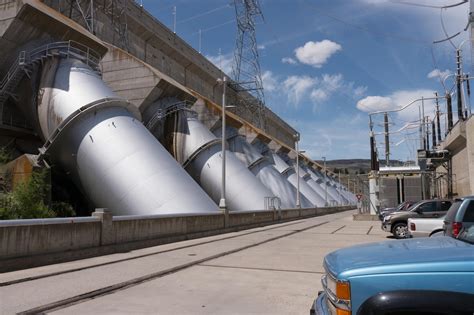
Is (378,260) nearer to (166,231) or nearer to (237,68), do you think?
(166,231)

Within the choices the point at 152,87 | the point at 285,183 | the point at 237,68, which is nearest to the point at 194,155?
the point at 152,87

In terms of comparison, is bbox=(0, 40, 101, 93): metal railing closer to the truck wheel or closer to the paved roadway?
the paved roadway

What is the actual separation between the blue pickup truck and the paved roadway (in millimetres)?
3545

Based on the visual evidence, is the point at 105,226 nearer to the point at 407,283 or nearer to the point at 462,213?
the point at 462,213

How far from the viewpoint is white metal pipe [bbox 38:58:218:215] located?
2303cm

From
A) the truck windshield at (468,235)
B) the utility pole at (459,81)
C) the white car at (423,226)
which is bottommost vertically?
the white car at (423,226)

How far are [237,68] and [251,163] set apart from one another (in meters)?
26.9

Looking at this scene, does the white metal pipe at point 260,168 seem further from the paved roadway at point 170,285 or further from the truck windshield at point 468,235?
the truck windshield at point 468,235

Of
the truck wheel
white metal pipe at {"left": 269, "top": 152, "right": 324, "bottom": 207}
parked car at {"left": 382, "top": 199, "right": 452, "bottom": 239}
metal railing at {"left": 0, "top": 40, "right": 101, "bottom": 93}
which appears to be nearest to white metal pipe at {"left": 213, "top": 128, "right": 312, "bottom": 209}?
white metal pipe at {"left": 269, "top": 152, "right": 324, "bottom": 207}

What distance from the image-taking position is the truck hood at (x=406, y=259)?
317 centimetres

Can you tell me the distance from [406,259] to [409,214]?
57.6 feet

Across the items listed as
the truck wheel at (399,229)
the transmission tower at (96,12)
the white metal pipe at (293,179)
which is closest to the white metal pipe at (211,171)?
the transmission tower at (96,12)

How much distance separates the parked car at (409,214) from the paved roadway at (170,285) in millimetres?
7514

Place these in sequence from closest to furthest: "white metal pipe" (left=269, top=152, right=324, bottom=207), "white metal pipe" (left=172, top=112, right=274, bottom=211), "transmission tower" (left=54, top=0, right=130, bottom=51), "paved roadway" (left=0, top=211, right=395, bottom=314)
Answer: "paved roadway" (left=0, top=211, right=395, bottom=314) < "white metal pipe" (left=172, top=112, right=274, bottom=211) < "transmission tower" (left=54, top=0, right=130, bottom=51) < "white metal pipe" (left=269, top=152, right=324, bottom=207)
